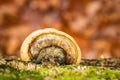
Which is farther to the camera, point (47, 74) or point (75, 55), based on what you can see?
point (75, 55)

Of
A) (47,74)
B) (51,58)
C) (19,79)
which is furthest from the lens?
(51,58)

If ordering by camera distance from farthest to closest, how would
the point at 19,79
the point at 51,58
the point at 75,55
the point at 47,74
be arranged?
the point at 75,55 < the point at 51,58 < the point at 47,74 < the point at 19,79

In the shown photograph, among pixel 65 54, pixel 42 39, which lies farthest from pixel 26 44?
pixel 65 54

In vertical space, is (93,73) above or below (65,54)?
below

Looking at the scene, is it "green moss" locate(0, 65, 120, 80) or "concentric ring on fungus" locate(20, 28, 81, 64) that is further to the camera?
"concentric ring on fungus" locate(20, 28, 81, 64)

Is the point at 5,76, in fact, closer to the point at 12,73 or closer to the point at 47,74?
the point at 12,73
